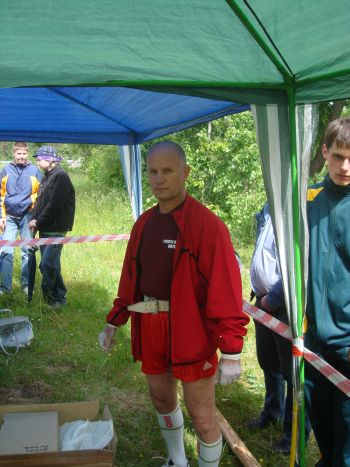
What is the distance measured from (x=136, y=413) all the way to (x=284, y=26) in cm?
304

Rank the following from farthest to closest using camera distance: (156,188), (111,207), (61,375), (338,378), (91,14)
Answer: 1. (111,207)
2. (61,375)
3. (156,188)
4. (338,378)
5. (91,14)

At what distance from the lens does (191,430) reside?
3295mm

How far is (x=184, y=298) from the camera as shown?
221 cm

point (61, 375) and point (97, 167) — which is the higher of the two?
point (97, 167)

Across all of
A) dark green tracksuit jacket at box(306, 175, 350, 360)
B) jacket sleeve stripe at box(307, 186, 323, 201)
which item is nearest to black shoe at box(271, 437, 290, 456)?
dark green tracksuit jacket at box(306, 175, 350, 360)

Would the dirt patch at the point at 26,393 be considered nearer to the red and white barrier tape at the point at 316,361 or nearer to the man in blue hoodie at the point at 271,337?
the man in blue hoodie at the point at 271,337

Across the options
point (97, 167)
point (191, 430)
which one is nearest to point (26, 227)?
point (191, 430)

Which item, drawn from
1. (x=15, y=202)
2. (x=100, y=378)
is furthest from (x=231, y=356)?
(x=15, y=202)

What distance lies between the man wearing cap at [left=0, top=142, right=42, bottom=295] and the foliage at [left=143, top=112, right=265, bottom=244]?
15.3 ft

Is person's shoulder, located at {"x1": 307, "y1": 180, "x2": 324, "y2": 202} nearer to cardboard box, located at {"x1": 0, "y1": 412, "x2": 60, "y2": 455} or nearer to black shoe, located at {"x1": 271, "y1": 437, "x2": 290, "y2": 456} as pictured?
black shoe, located at {"x1": 271, "y1": 437, "x2": 290, "y2": 456}

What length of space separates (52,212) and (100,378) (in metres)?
2.38

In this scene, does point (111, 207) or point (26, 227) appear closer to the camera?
point (26, 227)

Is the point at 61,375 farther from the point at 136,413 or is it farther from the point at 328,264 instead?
the point at 328,264

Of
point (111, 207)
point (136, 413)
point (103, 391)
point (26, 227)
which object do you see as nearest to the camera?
point (136, 413)
